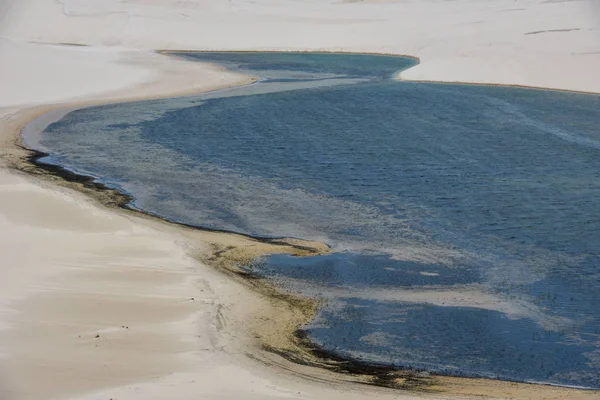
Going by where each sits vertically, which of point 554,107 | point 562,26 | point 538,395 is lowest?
point 538,395

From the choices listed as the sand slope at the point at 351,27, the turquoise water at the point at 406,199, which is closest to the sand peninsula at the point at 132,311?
the turquoise water at the point at 406,199

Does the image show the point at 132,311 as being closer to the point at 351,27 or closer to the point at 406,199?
the point at 406,199

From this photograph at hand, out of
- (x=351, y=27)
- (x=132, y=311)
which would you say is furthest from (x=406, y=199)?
(x=351, y=27)

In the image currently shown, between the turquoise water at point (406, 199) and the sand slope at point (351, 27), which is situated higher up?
the sand slope at point (351, 27)

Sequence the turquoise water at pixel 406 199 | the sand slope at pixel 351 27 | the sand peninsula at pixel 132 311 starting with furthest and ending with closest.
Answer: the sand slope at pixel 351 27
the turquoise water at pixel 406 199
the sand peninsula at pixel 132 311

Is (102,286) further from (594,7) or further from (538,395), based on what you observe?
(594,7)

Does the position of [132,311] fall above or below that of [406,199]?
below

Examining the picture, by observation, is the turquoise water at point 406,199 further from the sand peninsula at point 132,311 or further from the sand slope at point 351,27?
the sand slope at point 351,27

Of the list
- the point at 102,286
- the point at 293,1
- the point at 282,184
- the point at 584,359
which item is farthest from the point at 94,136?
the point at 293,1
